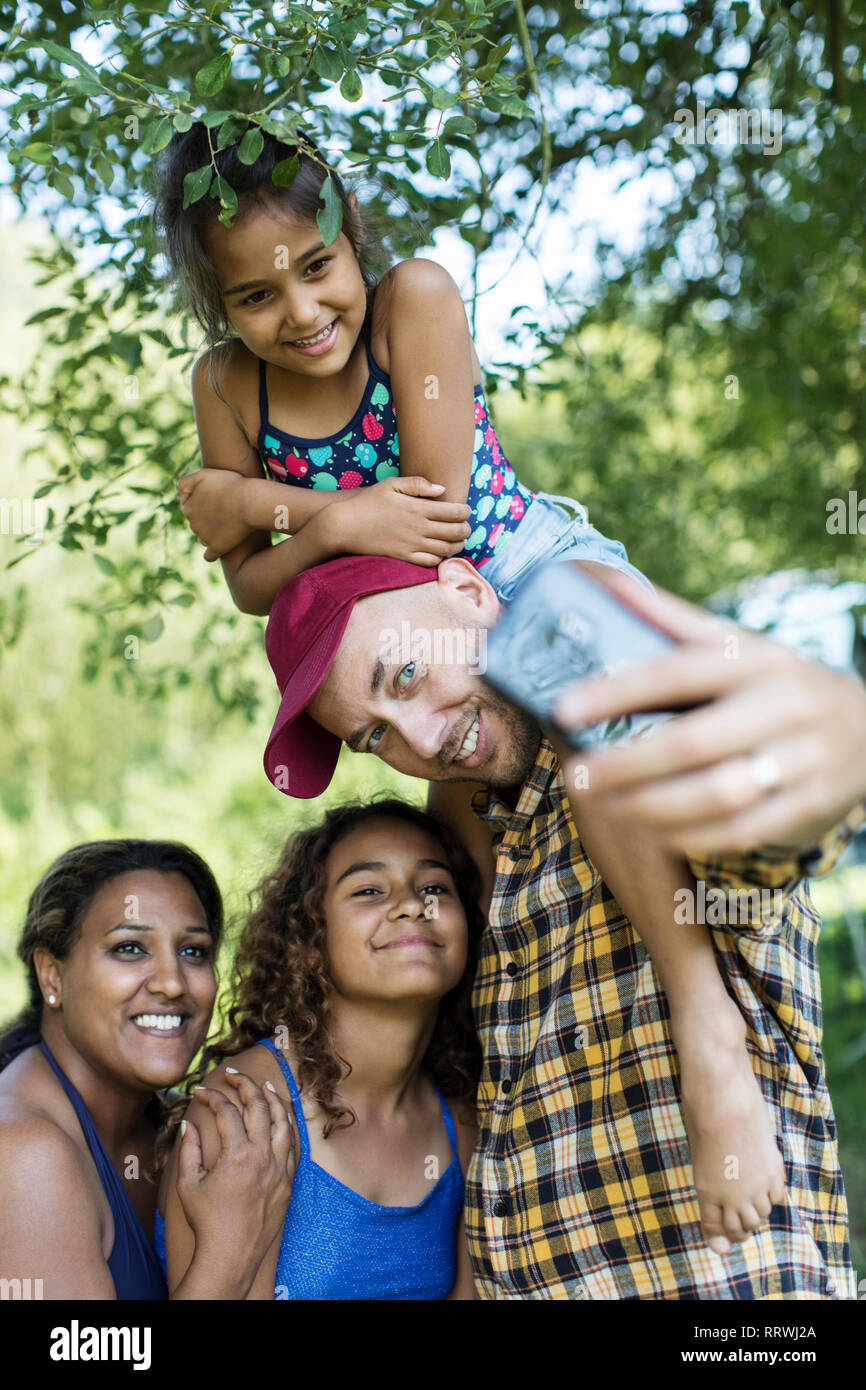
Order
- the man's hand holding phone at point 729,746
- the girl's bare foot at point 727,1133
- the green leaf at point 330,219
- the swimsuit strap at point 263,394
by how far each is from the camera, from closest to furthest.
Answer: the man's hand holding phone at point 729,746 < the girl's bare foot at point 727,1133 < the green leaf at point 330,219 < the swimsuit strap at point 263,394

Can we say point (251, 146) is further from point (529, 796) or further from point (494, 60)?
point (529, 796)

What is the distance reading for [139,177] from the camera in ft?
10.2

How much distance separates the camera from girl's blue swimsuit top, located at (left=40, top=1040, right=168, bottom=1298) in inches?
Result: 86.2

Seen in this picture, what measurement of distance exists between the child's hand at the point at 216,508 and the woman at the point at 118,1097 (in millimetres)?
687

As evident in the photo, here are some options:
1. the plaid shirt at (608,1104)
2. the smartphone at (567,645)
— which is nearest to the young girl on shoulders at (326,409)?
the plaid shirt at (608,1104)

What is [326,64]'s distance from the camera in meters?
2.02

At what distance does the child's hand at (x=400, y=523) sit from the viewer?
2.29 meters

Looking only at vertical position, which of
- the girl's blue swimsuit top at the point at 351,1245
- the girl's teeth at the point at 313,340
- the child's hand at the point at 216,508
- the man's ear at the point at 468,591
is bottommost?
the girl's blue swimsuit top at the point at 351,1245

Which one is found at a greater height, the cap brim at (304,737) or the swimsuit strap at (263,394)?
the swimsuit strap at (263,394)

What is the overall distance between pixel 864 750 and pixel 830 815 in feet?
0.21

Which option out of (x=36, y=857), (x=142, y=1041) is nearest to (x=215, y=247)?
(x=142, y=1041)

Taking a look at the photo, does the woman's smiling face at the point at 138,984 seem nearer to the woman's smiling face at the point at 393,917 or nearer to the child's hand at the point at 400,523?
the woman's smiling face at the point at 393,917

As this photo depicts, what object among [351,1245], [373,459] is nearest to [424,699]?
[373,459]

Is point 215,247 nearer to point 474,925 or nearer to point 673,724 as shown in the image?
point 474,925
